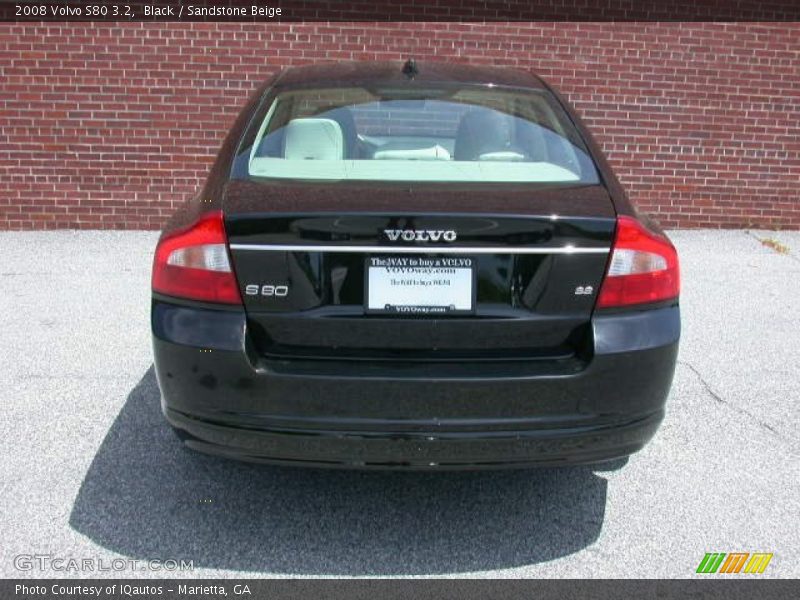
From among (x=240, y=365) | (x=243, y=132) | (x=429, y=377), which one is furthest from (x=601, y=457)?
(x=243, y=132)

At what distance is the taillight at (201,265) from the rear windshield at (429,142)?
1.18 feet

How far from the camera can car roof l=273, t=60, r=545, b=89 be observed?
3.69 meters

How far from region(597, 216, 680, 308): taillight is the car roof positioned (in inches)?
46.0

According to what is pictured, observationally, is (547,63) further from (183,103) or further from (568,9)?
(183,103)

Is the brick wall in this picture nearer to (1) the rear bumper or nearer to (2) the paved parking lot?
(2) the paved parking lot

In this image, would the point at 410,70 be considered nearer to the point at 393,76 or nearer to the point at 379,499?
the point at 393,76

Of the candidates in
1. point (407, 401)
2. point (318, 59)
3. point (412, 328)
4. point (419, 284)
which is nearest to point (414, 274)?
point (419, 284)

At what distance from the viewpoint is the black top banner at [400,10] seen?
7.96 metres

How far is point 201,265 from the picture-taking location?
9.02 feet

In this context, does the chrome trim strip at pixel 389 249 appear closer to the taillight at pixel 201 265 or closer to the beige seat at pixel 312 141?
the taillight at pixel 201 265

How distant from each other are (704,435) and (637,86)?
5276 millimetres

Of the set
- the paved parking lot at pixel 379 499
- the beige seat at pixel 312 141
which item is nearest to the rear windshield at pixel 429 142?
the beige seat at pixel 312 141

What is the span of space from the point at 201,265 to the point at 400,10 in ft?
19.8

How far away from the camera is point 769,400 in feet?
14.7
